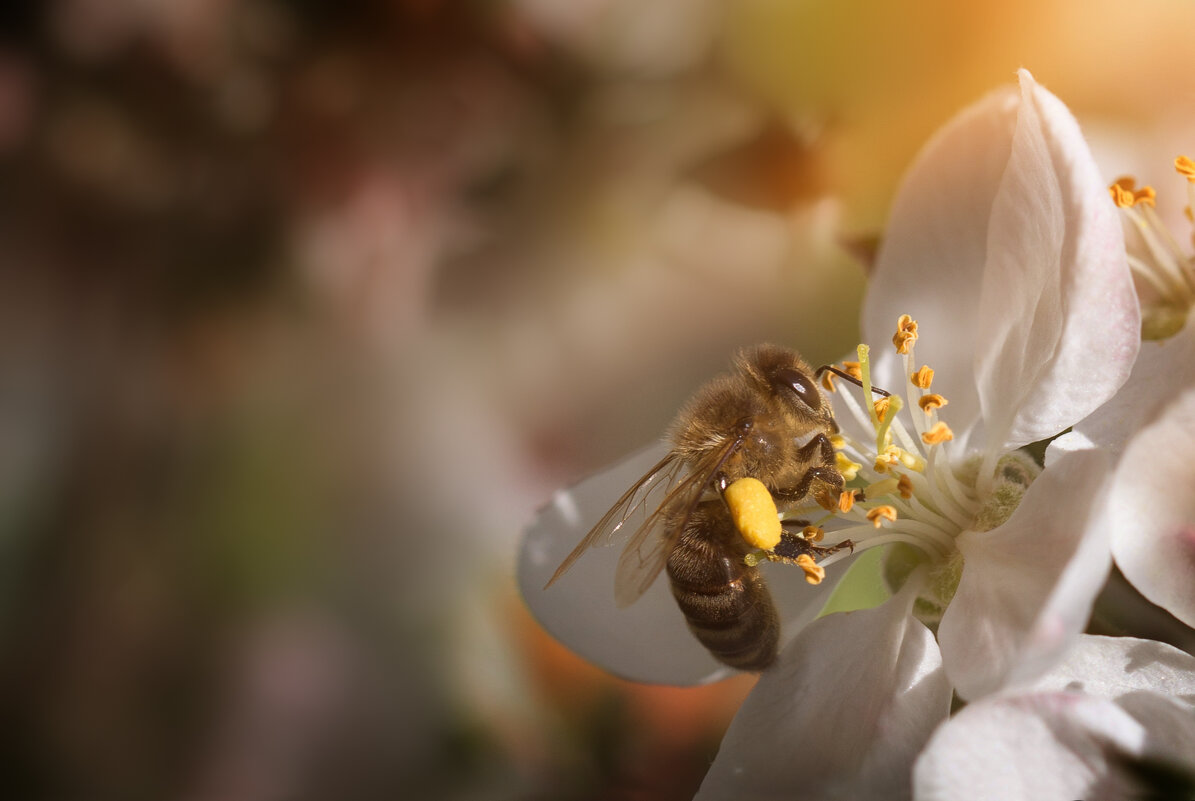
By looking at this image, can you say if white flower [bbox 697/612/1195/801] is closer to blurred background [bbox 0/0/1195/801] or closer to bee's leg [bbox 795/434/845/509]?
bee's leg [bbox 795/434/845/509]

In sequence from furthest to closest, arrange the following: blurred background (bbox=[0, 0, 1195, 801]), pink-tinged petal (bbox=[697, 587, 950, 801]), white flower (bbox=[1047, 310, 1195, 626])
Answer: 1. blurred background (bbox=[0, 0, 1195, 801])
2. pink-tinged petal (bbox=[697, 587, 950, 801])
3. white flower (bbox=[1047, 310, 1195, 626])

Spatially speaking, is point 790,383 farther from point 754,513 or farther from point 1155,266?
point 1155,266

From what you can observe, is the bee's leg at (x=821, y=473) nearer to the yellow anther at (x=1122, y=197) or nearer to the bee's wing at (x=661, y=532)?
the bee's wing at (x=661, y=532)

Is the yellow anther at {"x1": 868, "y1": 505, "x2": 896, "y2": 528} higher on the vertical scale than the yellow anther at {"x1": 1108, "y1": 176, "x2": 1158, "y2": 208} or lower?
lower

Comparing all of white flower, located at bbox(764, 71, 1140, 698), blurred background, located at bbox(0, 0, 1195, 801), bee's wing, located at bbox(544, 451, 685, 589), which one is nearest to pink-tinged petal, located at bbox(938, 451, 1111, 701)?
white flower, located at bbox(764, 71, 1140, 698)

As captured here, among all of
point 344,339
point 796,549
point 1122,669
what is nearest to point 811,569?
point 796,549

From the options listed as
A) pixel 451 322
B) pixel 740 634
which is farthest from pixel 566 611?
pixel 451 322

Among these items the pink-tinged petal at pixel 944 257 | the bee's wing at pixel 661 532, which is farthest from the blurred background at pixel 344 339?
the bee's wing at pixel 661 532

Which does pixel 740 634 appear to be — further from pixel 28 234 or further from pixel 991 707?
pixel 28 234
